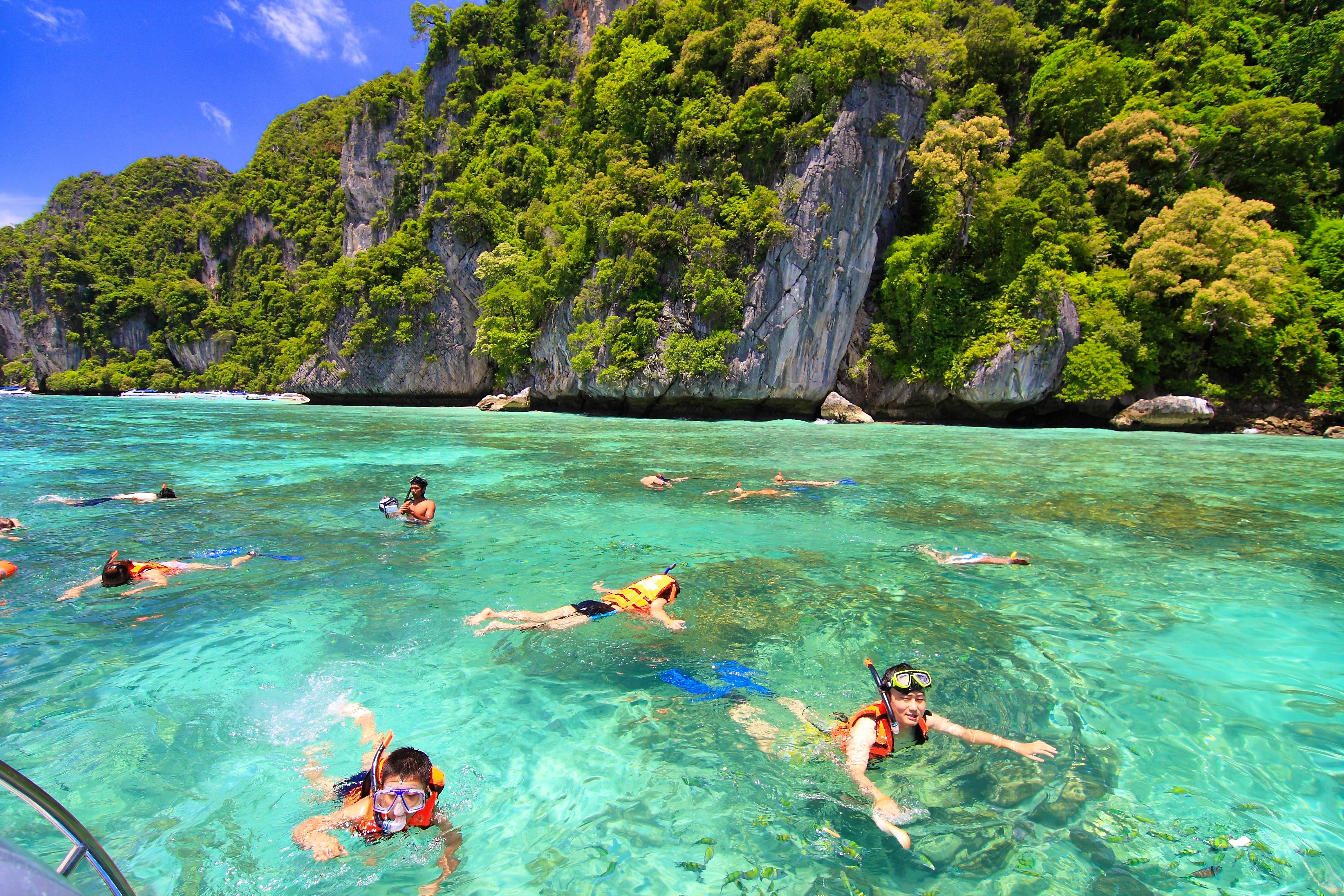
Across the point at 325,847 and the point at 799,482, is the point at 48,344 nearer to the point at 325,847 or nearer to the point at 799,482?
the point at 799,482

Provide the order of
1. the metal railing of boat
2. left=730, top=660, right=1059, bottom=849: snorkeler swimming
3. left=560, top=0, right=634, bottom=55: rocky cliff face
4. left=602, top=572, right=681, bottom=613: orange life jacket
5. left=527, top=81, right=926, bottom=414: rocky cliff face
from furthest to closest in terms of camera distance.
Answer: left=560, top=0, right=634, bottom=55: rocky cliff face, left=527, top=81, right=926, bottom=414: rocky cliff face, left=602, top=572, right=681, bottom=613: orange life jacket, left=730, top=660, right=1059, bottom=849: snorkeler swimming, the metal railing of boat

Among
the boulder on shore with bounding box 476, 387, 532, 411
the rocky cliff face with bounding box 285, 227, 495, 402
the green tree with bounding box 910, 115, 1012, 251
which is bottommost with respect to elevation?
the boulder on shore with bounding box 476, 387, 532, 411

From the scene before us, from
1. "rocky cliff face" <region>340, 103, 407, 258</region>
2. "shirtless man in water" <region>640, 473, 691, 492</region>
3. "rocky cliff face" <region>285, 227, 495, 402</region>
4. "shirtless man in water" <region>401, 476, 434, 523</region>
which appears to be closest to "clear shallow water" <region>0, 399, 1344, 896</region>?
"shirtless man in water" <region>401, 476, 434, 523</region>

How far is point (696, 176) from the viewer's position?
1211 inches

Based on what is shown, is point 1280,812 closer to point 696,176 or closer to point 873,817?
point 873,817

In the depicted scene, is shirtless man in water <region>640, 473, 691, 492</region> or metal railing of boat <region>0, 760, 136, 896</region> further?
shirtless man in water <region>640, 473, 691, 492</region>

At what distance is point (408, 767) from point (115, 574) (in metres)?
5.73

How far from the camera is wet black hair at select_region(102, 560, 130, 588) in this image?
6.23m

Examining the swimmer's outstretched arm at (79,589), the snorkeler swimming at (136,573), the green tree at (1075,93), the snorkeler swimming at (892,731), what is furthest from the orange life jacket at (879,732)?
the green tree at (1075,93)

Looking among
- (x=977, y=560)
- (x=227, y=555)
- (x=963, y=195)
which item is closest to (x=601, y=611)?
(x=977, y=560)

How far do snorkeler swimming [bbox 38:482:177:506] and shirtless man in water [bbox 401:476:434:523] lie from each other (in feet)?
16.0

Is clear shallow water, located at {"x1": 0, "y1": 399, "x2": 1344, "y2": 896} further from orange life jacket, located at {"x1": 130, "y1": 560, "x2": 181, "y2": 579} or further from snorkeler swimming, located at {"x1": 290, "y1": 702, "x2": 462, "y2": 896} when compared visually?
orange life jacket, located at {"x1": 130, "y1": 560, "x2": 181, "y2": 579}

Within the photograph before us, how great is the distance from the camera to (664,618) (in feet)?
18.8

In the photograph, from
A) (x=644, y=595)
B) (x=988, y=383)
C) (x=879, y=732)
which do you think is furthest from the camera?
(x=988, y=383)
